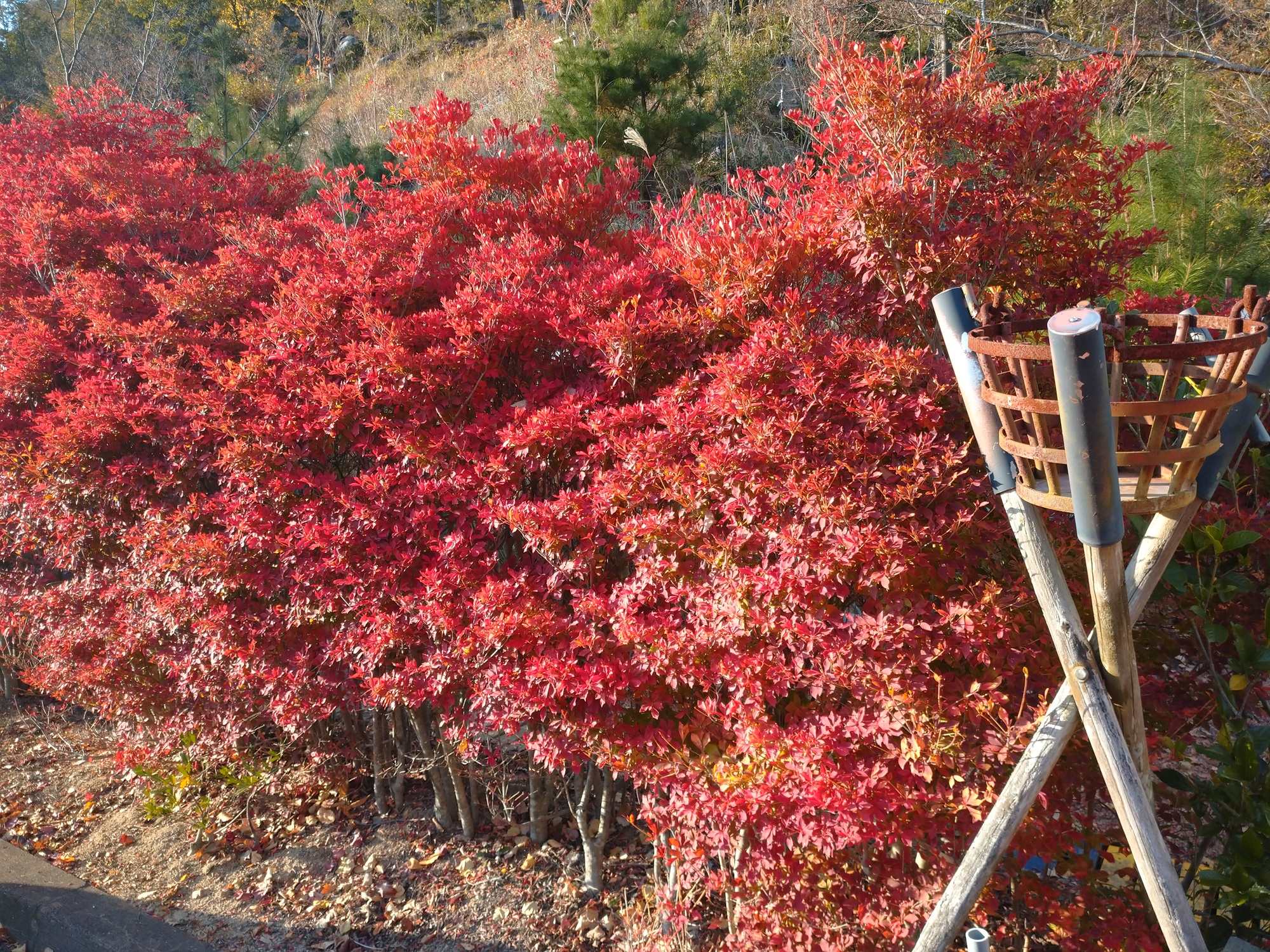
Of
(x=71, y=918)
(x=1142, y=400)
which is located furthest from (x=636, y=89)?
(x=1142, y=400)

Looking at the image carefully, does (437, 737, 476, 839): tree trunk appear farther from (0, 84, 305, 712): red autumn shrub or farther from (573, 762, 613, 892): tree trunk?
(0, 84, 305, 712): red autumn shrub

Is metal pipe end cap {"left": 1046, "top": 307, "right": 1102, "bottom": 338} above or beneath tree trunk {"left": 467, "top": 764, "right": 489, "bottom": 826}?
above

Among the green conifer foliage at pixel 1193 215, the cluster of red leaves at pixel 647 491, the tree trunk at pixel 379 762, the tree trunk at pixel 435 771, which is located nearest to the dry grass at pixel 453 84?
the green conifer foliage at pixel 1193 215

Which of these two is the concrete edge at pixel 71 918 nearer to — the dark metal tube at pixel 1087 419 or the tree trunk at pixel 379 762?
the tree trunk at pixel 379 762

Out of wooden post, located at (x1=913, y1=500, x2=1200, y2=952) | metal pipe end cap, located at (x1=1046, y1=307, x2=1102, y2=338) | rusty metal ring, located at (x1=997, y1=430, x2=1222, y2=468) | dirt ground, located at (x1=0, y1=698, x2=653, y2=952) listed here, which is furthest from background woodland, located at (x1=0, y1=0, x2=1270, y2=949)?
metal pipe end cap, located at (x1=1046, y1=307, x2=1102, y2=338)

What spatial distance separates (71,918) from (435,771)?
1323 millimetres

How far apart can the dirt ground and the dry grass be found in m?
10.9

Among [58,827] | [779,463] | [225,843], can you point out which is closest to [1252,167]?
[779,463]

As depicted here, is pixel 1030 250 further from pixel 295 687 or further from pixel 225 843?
pixel 225 843

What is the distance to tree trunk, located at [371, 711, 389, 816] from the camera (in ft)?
11.1

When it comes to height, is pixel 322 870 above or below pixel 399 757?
below

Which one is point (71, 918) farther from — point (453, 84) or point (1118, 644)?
point (453, 84)

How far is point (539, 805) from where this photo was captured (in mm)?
3186

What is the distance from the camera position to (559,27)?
46.5ft
